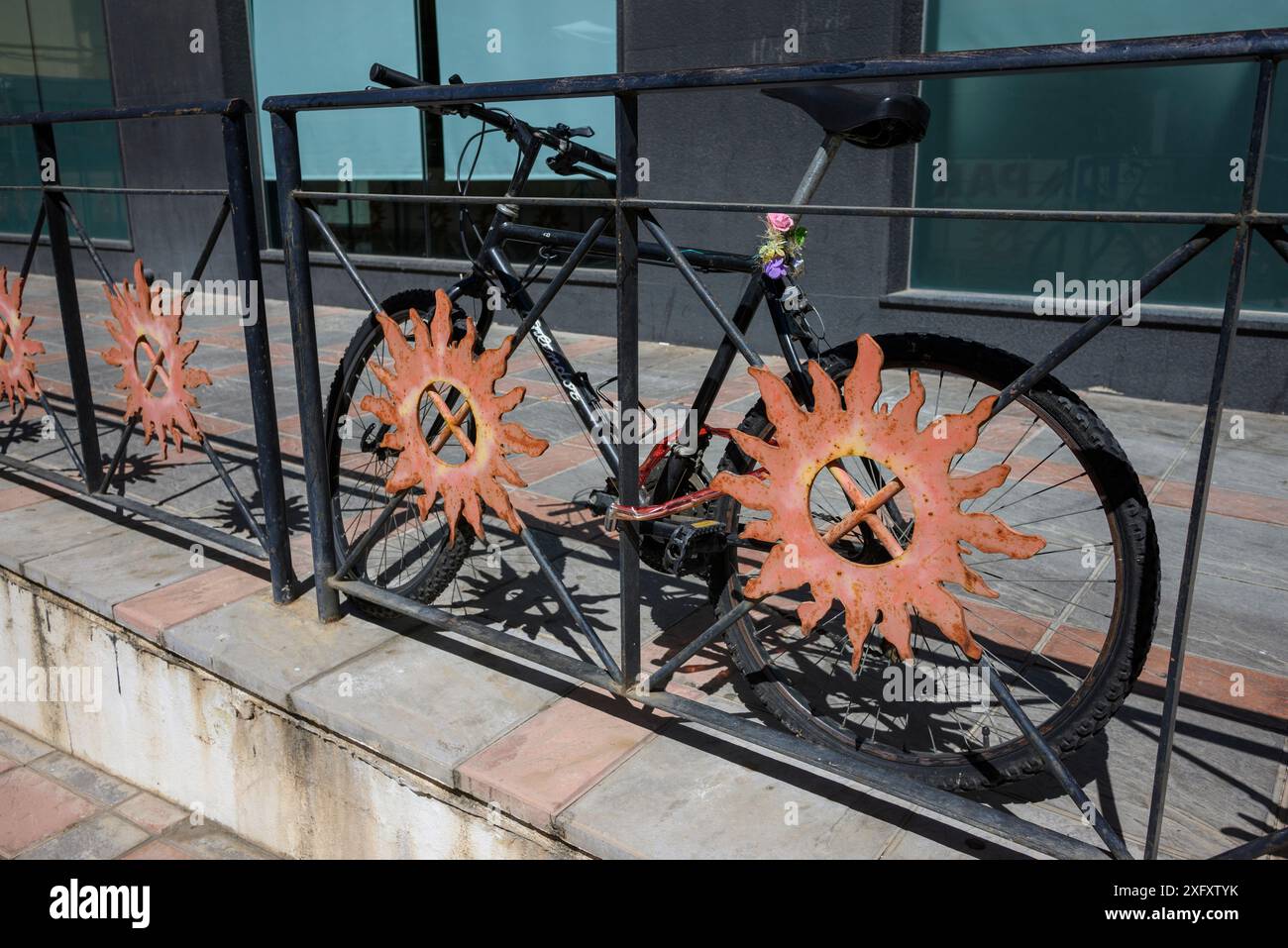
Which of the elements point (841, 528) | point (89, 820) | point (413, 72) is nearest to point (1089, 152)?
→ point (841, 528)

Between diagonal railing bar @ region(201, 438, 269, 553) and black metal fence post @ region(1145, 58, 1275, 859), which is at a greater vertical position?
black metal fence post @ region(1145, 58, 1275, 859)

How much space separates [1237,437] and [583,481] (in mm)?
3287

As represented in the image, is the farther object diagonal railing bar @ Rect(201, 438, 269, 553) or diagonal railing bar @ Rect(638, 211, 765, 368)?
diagonal railing bar @ Rect(201, 438, 269, 553)

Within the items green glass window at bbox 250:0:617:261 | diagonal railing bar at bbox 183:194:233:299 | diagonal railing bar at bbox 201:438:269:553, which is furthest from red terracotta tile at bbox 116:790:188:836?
green glass window at bbox 250:0:617:261

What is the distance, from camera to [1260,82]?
146 centimetres

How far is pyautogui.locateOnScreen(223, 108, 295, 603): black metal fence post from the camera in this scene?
2932 millimetres

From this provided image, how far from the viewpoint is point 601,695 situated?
268cm

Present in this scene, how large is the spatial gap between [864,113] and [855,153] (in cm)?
442

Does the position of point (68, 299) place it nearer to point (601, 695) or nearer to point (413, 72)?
point (601, 695)

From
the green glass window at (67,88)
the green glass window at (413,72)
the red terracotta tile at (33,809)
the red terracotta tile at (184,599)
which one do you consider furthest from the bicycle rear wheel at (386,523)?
the green glass window at (67,88)

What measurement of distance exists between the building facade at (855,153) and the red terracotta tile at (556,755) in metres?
4.42

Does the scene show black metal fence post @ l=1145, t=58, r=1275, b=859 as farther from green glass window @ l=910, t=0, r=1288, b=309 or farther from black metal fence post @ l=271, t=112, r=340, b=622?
green glass window @ l=910, t=0, r=1288, b=309
